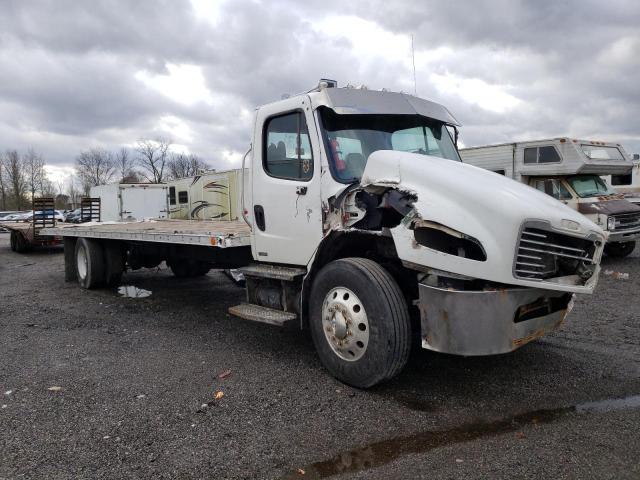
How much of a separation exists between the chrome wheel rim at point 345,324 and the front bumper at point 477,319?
550mm

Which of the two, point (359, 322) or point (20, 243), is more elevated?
point (359, 322)

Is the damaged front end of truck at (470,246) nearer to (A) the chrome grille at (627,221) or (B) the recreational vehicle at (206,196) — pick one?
(A) the chrome grille at (627,221)

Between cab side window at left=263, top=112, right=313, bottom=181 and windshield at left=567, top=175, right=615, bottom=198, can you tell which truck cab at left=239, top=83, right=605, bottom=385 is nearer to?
cab side window at left=263, top=112, right=313, bottom=181

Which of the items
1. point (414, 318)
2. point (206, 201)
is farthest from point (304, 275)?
point (206, 201)

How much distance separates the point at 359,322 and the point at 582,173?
10438mm

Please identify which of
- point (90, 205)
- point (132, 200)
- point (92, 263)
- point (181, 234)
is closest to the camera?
point (181, 234)

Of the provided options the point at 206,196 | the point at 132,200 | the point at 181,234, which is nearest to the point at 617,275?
the point at 181,234

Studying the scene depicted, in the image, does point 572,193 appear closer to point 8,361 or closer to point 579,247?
point 579,247

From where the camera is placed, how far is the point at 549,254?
365 cm

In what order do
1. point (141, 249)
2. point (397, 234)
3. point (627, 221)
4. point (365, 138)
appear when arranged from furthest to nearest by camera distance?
point (627, 221) < point (141, 249) < point (365, 138) < point (397, 234)

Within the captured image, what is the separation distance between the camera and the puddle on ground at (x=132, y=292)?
902 cm

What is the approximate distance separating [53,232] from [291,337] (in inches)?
271

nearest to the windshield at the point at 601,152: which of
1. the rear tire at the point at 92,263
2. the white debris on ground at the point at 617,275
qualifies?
the white debris on ground at the point at 617,275

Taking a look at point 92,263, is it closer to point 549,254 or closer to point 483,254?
point 483,254
